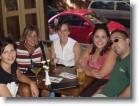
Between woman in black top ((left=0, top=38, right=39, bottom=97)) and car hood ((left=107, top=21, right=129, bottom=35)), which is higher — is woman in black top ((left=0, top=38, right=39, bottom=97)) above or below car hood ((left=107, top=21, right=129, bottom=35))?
below

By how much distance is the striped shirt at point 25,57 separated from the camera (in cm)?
271

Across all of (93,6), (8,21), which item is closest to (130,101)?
(93,6)

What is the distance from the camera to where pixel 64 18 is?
2.52 meters

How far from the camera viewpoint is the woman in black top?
2.43 m

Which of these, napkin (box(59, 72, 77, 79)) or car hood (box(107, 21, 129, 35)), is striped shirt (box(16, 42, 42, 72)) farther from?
car hood (box(107, 21, 129, 35))

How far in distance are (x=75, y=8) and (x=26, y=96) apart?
2.91ft

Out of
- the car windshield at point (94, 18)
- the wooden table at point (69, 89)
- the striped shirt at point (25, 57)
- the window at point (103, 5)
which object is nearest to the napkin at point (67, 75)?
the wooden table at point (69, 89)

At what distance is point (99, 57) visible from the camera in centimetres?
264

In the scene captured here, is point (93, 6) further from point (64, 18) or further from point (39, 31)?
point (39, 31)

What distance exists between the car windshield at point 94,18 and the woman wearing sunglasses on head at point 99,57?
0.15 ft

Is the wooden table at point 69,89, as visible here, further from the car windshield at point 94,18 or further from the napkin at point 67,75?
the car windshield at point 94,18

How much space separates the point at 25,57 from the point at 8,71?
36 cm

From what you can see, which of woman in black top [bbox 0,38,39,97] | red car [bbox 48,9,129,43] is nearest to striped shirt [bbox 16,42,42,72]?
woman in black top [bbox 0,38,39,97]

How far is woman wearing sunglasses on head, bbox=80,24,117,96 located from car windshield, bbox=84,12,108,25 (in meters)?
0.05
